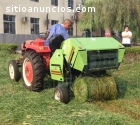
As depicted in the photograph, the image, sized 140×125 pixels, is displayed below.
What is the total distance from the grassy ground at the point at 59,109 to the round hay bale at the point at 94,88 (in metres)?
0.12

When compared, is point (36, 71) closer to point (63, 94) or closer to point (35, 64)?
point (35, 64)

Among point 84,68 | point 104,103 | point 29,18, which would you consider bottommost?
→ point 104,103

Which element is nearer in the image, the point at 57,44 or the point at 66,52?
the point at 66,52

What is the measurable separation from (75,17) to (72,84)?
935 inches

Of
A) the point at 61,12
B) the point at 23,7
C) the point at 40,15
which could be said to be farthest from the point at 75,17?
the point at 23,7

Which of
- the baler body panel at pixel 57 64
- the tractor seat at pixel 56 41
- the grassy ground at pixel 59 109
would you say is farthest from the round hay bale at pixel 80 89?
the tractor seat at pixel 56 41

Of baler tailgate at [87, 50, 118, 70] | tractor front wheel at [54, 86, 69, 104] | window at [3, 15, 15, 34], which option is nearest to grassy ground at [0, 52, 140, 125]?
tractor front wheel at [54, 86, 69, 104]

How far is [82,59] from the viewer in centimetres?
465

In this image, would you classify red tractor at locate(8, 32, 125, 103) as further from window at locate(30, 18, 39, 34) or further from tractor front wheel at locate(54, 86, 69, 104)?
window at locate(30, 18, 39, 34)

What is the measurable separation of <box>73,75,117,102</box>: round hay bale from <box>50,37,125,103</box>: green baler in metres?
0.03

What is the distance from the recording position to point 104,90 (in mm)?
5098

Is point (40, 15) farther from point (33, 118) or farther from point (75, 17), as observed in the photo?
point (33, 118)

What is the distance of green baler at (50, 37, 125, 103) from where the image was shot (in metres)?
4.72

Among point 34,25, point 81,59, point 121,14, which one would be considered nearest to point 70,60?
point 81,59
